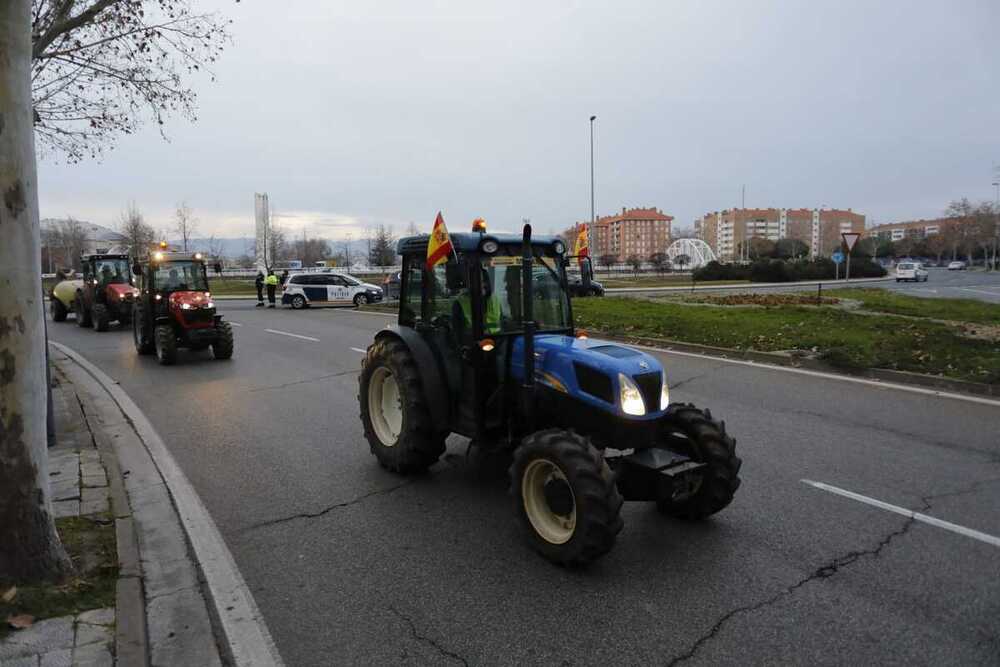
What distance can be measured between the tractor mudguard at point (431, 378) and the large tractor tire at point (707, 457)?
189cm

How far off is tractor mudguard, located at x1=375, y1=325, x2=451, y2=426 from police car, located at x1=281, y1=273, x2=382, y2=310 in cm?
2454

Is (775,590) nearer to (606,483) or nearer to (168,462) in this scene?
(606,483)

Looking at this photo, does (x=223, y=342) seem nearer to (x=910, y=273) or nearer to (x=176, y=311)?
(x=176, y=311)

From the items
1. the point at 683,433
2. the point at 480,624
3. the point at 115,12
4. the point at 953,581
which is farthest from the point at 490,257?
the point at 115,12

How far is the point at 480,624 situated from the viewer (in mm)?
3471

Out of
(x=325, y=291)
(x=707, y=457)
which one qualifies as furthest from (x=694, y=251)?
(x=707, y=457)

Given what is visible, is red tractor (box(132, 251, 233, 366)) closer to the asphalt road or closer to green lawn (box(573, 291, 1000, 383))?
the asphalt road

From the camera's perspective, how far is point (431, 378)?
5449 mm

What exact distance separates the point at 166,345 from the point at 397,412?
8.34 meters

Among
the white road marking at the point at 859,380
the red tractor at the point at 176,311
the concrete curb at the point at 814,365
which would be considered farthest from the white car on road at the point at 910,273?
the red tractor at the point at 176,311

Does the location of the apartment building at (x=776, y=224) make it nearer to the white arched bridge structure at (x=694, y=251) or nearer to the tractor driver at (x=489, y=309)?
the white arched bridge structure at (x=694, y=251)

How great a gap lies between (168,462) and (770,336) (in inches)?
448

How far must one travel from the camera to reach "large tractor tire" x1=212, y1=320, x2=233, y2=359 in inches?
523

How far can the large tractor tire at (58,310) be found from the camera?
77.9 feet
